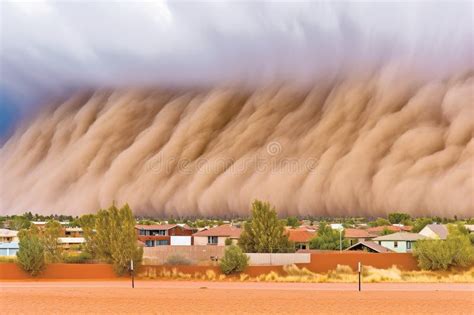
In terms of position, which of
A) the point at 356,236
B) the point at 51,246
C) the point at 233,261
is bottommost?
the point at 233,261

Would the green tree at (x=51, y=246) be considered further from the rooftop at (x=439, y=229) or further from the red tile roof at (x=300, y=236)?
the rooftop at (x=439, y=229)

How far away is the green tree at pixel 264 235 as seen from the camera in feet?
136

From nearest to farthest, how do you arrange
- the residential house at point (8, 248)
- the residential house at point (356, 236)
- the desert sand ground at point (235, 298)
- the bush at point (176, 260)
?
the desert sand ground at point (235, 298) → the bush at point (176, 260) → the residential house at point (8, 248) → the residential house at point (356, 236)

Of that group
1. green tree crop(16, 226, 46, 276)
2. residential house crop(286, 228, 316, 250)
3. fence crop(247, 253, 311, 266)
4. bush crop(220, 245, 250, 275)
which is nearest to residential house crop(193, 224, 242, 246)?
residential house crop(286, 228, 316, 250)

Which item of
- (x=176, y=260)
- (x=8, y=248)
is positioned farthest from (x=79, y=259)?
(x=8, y=248)

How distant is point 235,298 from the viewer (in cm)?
2316

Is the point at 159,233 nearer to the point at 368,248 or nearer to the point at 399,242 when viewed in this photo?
the point at 399,242

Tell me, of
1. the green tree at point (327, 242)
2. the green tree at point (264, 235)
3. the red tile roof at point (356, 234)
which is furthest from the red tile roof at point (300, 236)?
the green tree at point (264, 235)

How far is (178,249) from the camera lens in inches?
1676

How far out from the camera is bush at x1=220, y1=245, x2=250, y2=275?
34062mm

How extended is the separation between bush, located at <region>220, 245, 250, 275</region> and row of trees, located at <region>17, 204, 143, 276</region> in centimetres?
423

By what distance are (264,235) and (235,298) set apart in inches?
730

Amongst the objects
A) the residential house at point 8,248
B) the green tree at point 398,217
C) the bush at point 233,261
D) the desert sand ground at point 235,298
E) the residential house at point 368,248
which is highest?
the green tree at point 398,217

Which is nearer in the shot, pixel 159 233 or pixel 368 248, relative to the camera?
pixel 368 248
